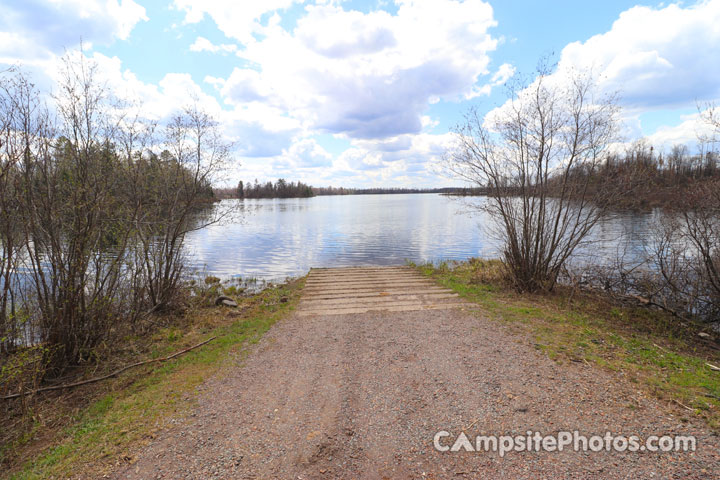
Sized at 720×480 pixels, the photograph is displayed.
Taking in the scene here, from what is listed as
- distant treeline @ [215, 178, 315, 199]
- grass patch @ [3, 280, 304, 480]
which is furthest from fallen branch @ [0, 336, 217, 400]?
distant treeline @ [215, 178, 315, 199]

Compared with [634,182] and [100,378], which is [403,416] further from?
[634,182]

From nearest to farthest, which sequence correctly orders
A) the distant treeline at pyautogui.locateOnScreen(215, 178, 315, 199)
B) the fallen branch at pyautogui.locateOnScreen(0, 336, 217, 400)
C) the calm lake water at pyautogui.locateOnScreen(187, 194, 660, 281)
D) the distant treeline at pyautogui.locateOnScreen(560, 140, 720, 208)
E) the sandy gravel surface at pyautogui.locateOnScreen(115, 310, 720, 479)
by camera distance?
the sandy gravel surface at pyautogui.locateOnScreen(115, 310, 720, 479) → the fallen branch at pyautogui.locateOnScreen(0, 336, 217, 400) → the distant treeline at pyautogui.locateOnScreen(560, 140, 720, 208) → the calm lake water at pyautogui.locateOnScreen(187, 194, 660, 281) → the distant treeline at pyautogui.locateOnScreen(215, 178, 315, 199)

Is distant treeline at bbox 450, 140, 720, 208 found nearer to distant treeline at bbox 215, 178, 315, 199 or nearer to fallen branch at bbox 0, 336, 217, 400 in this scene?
fallen branch at bbox 0, 336, 217, 400

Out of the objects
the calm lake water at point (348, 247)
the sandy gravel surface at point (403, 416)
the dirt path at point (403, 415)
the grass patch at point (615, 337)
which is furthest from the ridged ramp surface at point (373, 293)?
the calm lake water at point (348, 247)

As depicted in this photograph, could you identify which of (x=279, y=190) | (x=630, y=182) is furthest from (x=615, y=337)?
(x=279, y=190)

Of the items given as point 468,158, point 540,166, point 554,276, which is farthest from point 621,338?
point 468,158

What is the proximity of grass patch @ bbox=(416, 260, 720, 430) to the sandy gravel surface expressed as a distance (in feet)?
1.24

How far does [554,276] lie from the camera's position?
9414 mm

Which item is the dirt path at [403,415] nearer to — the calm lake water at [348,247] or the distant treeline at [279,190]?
the calm lake water at [348,247]

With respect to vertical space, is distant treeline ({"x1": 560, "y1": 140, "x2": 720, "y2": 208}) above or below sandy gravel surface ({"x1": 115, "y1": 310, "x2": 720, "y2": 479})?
above

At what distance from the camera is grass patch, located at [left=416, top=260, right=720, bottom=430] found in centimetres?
412

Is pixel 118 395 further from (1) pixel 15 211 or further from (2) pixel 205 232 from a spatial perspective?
(2) pixel 205 232

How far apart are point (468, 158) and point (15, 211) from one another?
9594mm

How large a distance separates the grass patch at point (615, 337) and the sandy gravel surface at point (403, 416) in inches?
14.8
